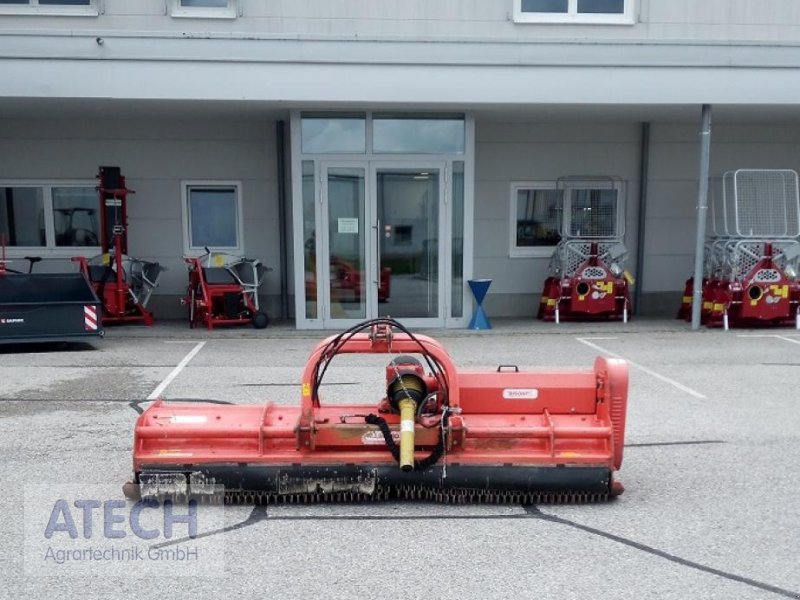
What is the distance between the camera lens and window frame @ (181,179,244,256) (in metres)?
12.4

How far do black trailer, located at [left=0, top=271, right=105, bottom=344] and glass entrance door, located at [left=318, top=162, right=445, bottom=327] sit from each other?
3.41 meters

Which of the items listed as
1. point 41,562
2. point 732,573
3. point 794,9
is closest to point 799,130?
point 794,9

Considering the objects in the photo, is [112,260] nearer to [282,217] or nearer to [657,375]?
[282,217]

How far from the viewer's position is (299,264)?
1081 cm

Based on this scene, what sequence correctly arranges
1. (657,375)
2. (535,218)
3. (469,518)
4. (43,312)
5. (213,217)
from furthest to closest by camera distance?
(535,218) < (213,217) < (43,312) < (657,375) < (469,518)

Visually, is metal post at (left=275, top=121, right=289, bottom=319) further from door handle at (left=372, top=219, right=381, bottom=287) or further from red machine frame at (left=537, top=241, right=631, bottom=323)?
red machine frame at (left=537, top=241, right=631, bottom=323)

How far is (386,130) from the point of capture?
35.3 ft

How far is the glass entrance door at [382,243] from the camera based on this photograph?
1084 cm

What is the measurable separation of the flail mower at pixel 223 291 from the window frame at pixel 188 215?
0.94 m

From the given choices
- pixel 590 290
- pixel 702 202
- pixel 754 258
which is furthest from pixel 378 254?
pixel 754 258

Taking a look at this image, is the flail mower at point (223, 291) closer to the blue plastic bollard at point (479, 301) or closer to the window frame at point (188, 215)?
the window frame at point (188, 215)

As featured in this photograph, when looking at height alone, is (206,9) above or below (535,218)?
above

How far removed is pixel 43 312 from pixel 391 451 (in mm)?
7006

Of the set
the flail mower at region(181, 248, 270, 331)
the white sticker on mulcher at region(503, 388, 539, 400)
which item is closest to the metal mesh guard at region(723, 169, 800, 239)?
the flail mower at region(181, 248, 270, 331)
